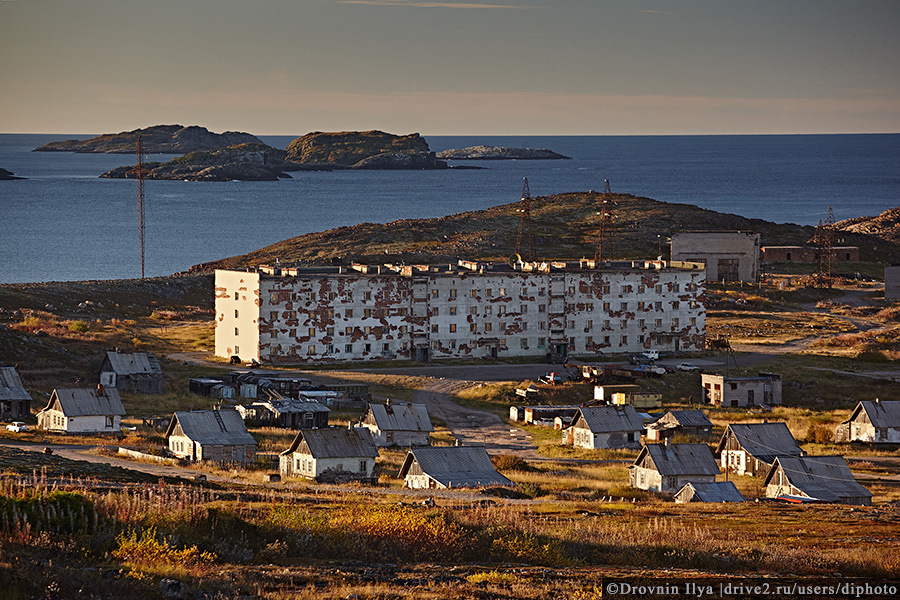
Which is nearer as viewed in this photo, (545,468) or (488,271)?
(545,468)

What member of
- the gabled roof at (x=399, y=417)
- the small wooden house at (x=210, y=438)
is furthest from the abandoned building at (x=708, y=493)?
the small wooden house at (x=210, y=438)

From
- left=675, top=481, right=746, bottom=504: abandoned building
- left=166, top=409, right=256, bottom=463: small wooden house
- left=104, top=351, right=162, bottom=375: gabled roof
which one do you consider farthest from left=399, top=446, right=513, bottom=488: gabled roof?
left=104, top=351, right=162, bottom=375: gabled roof

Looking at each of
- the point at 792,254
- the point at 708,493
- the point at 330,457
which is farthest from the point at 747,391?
the point at 792,254

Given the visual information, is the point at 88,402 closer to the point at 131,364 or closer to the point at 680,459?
the point at 131,364

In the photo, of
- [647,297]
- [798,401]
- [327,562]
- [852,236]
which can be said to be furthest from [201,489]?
[852,236]

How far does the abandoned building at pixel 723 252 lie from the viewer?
145250 millimetres

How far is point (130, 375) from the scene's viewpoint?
252ft

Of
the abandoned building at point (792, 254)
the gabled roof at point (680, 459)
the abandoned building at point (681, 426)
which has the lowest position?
the abandoned building at point (681, 426)

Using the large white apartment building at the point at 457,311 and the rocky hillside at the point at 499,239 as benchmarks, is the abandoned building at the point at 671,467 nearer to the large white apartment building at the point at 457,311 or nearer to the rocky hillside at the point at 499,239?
the large white apartment building at the point at 457,311

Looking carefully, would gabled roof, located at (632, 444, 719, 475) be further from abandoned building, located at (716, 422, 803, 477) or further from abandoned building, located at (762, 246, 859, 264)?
abandoned building, located at (762, 246, 859, 264)

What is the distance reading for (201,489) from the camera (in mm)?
38656

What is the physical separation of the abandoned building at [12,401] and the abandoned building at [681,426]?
115 feet

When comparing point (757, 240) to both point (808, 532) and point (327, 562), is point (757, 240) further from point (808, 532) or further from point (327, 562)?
point (327, 562)

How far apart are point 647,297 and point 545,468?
4405cm
